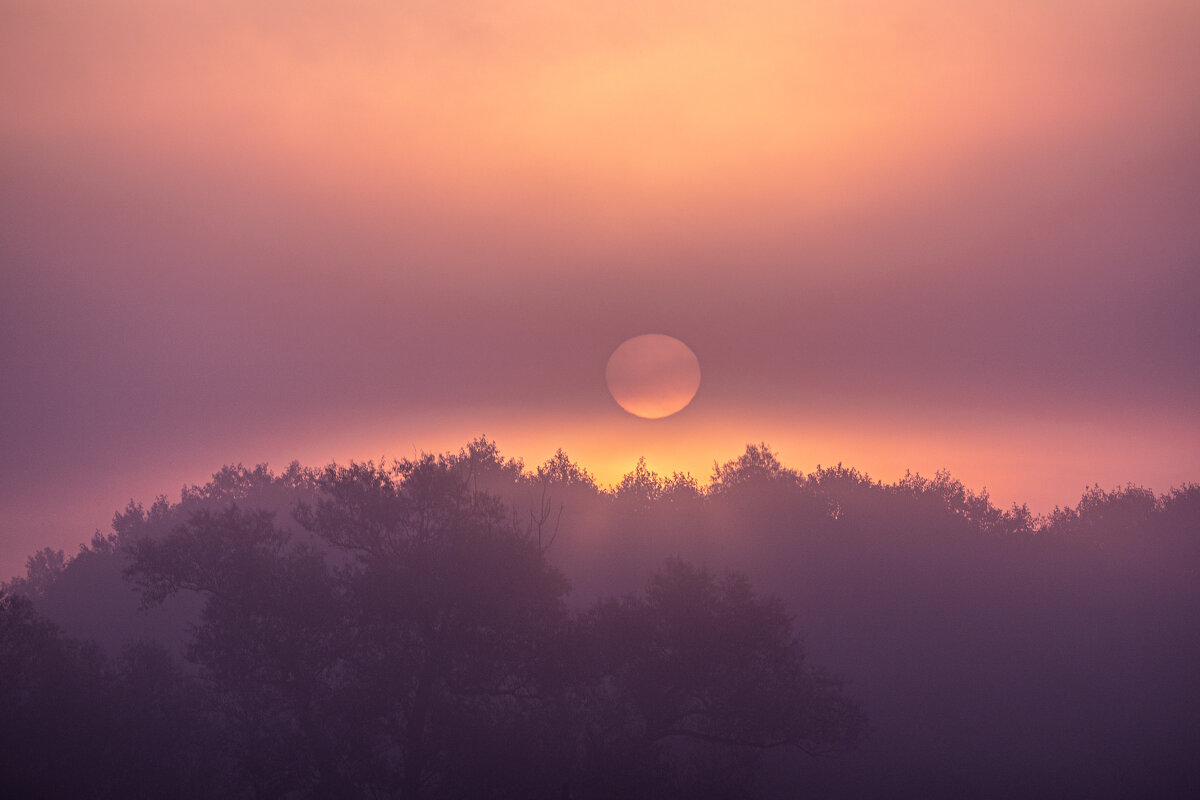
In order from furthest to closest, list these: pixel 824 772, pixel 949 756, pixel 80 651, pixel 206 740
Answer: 1. pixel 949 756
2. pixel 824 772
3. pixel 80 651
4. pixel 206 740

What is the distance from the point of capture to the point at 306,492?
112750mm

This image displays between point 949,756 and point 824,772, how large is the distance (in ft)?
34.1

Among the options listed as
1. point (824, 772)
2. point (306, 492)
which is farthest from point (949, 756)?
point (306, 492)

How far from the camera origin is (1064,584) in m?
71.9

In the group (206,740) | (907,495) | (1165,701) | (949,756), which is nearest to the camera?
(206,740)

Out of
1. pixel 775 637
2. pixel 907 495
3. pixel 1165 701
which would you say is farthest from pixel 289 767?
pixel 907 495

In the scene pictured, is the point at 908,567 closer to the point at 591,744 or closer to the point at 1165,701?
the point at 1165,701

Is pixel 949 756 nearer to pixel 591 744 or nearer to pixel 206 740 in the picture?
pixel 591 744

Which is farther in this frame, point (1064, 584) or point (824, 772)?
point (1064, 584)

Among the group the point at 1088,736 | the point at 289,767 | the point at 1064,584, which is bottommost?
the point at 289,767

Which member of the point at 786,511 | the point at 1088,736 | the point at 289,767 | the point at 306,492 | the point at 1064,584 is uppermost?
the point at 306,492

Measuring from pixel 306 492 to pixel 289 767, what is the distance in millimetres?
89948

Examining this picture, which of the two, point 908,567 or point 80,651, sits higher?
point 908,567

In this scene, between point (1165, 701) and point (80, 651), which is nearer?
point (80, 651)
